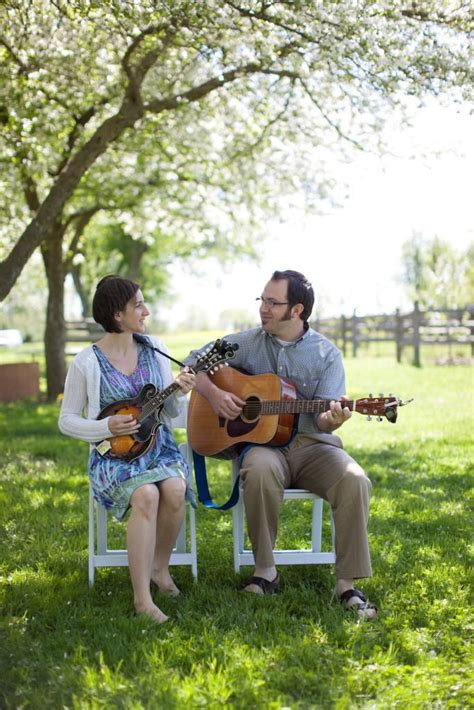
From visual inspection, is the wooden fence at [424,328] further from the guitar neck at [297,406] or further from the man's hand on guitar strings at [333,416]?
the guitar neck at [297,406]

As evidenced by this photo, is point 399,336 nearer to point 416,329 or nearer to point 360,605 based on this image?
point 416,329

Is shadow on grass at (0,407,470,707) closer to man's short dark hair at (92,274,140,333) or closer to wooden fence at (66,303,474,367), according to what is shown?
man's short dark hair at (92,274,140,333)

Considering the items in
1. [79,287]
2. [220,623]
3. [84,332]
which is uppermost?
[79,287]

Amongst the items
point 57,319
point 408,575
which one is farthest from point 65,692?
point 57,319

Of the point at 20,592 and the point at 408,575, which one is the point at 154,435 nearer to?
the point at 20,592

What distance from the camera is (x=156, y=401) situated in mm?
3850

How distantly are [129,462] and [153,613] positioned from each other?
0.69 metres

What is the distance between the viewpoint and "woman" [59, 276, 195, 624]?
11.9ft

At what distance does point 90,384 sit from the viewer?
3.92 meters

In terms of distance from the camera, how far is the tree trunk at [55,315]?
39.7ft

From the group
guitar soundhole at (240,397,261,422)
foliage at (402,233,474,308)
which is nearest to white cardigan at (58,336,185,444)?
guitar soundhole at (240,397,261,422)

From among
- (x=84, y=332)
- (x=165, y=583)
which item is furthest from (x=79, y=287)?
(x=165, y=583)

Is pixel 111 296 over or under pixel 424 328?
over

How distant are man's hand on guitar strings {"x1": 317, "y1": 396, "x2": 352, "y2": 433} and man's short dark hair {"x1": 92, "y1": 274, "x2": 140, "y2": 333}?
106cm
